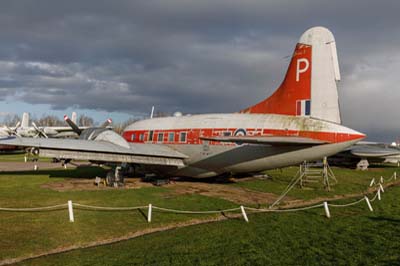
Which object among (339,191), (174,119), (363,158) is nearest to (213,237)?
(174,119)

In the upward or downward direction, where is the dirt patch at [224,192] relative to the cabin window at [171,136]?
downward

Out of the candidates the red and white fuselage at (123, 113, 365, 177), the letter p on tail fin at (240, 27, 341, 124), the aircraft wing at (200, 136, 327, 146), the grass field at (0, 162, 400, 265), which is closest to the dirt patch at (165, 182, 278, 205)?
the red and white fuselage at (123, 113, 365, 177)

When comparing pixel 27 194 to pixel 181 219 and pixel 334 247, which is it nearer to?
pixel 181 219

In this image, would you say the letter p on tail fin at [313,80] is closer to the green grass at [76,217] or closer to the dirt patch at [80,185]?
the green grass at [76,217]

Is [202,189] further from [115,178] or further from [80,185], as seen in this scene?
[80,185]

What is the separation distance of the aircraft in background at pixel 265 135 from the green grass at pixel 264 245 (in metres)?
3.99

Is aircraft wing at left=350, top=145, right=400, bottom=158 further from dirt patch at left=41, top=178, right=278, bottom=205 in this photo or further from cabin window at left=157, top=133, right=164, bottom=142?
cabin window at left=157, top=133, right=164, bottom=142

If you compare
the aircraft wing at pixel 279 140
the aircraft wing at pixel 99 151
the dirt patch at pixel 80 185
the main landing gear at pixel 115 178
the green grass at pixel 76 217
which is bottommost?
the green grass at pixel 76 217

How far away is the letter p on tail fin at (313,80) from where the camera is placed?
1666cm

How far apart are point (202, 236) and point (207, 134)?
9.80 meters

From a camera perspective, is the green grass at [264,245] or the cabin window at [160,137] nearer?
the green grass at [264,245]

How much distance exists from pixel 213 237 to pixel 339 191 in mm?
15277

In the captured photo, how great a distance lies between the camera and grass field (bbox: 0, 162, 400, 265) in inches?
347

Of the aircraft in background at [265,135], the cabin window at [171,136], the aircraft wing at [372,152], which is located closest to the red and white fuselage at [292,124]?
the aircraft in background at [265,135]
